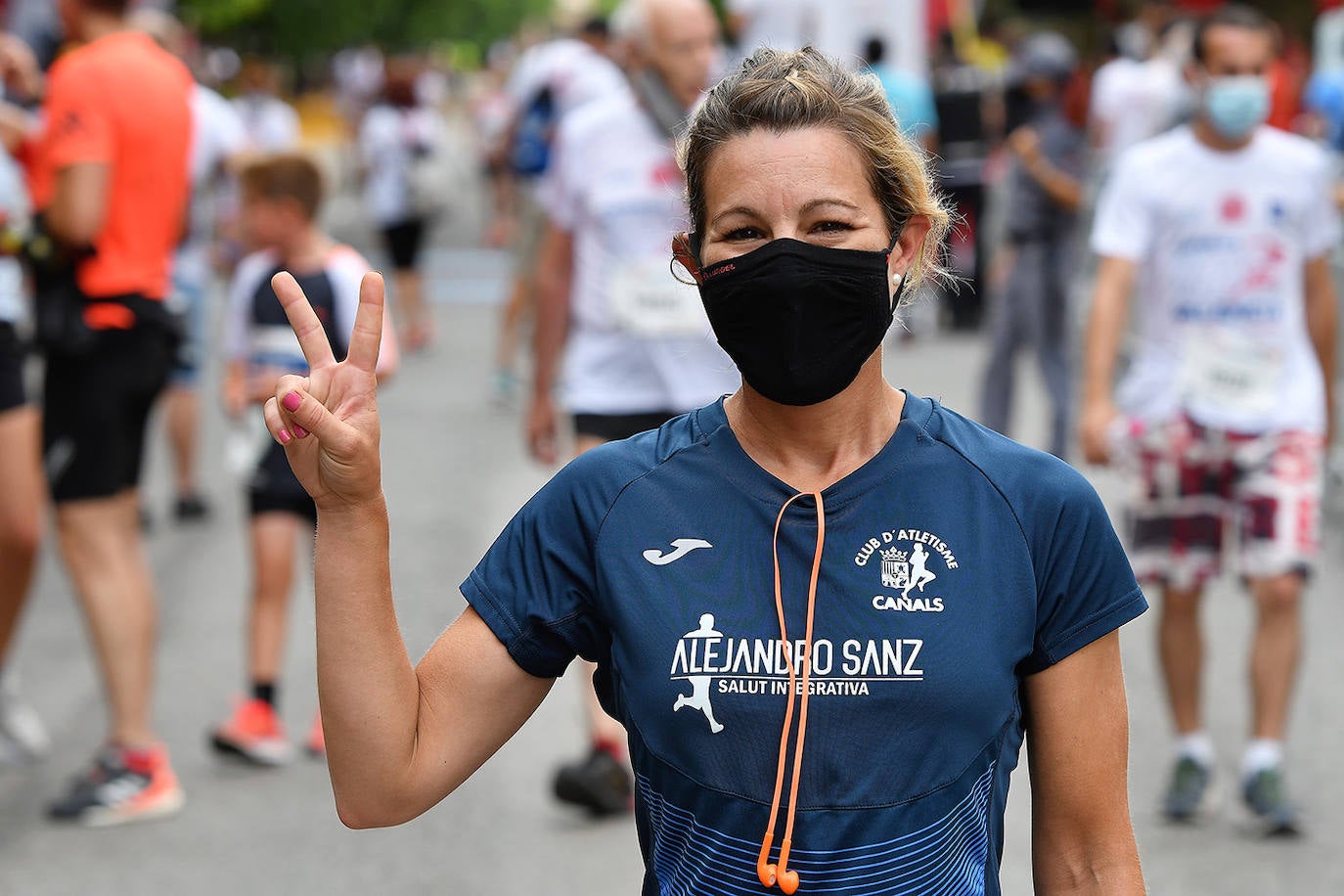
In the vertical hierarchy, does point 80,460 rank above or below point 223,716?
above

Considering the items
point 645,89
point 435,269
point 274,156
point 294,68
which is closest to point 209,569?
point 274,156

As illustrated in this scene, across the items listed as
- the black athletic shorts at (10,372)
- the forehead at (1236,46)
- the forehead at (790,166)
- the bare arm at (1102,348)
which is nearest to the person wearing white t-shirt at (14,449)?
the black athletic shorts at (10,372)

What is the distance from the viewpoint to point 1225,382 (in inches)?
210

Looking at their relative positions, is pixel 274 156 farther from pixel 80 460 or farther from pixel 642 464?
pixel 642 464

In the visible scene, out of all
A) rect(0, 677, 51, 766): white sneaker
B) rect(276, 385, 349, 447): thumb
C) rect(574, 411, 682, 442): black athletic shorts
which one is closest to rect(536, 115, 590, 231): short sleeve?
rect(574, 411, 682, 442): black athletic shorts

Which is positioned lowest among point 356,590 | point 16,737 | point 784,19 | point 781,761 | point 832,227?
point 16,737

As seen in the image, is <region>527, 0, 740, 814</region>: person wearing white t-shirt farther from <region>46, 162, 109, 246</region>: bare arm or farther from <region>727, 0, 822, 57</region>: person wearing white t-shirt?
<region>727, 0, 822, 57</region>: person wearing white t-shirt

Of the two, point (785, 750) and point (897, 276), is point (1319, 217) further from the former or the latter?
point (785, 750)

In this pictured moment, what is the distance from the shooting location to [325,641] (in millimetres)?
2102

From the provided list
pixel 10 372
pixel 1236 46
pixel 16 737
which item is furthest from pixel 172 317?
pixel 1236 46

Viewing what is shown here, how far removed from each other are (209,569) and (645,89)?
386 centimetres

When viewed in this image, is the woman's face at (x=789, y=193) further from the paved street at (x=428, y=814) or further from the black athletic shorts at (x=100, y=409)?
the black athletic shorts at (x=100, y=409)

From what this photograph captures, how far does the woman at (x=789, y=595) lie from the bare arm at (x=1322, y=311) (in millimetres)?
3553

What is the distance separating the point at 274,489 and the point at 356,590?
3865 millimetres
